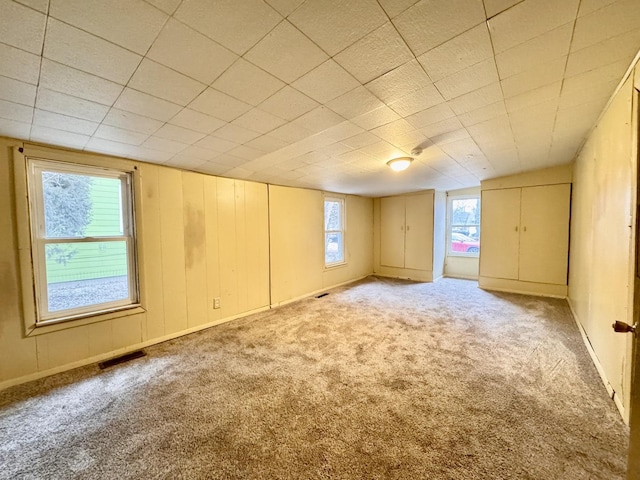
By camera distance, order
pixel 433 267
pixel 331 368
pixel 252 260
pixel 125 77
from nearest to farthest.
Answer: pixel 125 77 < pixel 331 368 < pixel 252 260 < pixel 433 267

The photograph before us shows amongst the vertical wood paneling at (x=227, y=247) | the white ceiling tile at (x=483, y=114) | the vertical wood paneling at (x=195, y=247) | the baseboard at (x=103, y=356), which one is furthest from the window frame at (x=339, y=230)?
the white ceiling tile at (x=483, y=114)

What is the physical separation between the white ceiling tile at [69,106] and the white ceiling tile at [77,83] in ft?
0.21

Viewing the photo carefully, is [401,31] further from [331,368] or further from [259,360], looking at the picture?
[259,360]

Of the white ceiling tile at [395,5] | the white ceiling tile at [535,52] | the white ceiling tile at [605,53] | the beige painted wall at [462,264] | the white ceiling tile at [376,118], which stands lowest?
the beige painted wall at [462,264]

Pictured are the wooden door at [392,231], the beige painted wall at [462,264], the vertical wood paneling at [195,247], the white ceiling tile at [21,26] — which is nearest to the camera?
the white ceiling tile at [21,26]

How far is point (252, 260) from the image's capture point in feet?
12.3

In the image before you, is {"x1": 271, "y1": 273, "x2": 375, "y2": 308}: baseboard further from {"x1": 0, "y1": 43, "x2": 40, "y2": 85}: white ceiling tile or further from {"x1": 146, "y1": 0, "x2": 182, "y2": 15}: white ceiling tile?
{"x1": 146, "y1": 0, "x2": 182, "y2": 15}: white ceiling tile

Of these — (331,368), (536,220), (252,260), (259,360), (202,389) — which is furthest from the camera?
(536,220)

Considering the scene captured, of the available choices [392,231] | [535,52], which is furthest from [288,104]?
[392,231]

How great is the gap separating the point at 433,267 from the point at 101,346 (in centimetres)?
569

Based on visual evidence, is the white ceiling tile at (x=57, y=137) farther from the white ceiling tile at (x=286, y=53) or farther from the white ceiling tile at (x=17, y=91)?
the white ceiling tile at (x=286, y=53)

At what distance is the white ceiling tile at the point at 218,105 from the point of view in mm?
1539

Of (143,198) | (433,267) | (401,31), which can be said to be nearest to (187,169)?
(143,198)

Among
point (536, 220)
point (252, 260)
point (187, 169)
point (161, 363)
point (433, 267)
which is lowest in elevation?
point (161, 363)
